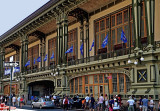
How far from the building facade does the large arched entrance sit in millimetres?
198

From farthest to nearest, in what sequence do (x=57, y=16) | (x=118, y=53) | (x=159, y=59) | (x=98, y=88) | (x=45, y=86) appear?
(x=45, y=86) → (x=57, y=16) → (x=98, y=88) → (x=118, y=53) → (x=159, y=59)

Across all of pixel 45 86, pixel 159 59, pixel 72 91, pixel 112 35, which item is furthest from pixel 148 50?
pixel 45 86

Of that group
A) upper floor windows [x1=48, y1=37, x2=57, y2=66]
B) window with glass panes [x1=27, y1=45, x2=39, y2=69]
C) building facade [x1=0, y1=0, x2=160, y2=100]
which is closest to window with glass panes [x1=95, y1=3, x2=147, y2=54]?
building facade [x1=0, y1=0, x2=160, y2=100]

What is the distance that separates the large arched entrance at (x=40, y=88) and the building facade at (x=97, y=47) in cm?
20

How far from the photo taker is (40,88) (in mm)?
50969

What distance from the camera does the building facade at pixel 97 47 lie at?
22.9 meters

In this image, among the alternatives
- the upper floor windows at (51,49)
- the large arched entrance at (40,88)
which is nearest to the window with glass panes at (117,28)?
the upper floor windows at (51,49)

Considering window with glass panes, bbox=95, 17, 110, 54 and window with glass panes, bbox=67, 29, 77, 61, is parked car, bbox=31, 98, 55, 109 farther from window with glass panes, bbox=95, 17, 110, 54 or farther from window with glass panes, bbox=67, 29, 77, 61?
window with glass panes, bbox=95, 17, 110, 54

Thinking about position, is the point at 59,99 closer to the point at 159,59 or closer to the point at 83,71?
the point at 83,71

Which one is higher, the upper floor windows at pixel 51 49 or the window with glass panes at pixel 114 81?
the upper floor windows at pixel 51 49

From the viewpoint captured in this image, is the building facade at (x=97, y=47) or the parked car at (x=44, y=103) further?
the parked car at (x=44, y=103)

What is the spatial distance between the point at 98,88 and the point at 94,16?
1042 cm

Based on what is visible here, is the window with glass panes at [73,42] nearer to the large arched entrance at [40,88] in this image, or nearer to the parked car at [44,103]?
the parked car at [44,103]

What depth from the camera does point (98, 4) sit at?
33.5 m
